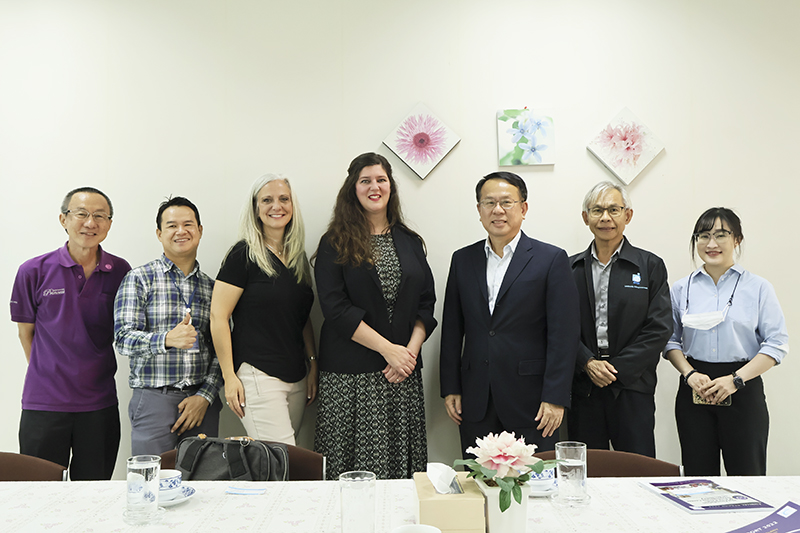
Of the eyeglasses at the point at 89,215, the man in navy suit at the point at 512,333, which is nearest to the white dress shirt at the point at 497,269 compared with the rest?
the man in navy suit at the point at 512,333

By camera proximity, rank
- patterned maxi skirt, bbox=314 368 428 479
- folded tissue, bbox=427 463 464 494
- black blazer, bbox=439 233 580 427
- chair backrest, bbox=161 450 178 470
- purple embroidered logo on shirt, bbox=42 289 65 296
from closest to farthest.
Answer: folded tissue, bbox=427 463 464 494
chair backrest, bbox=161 450 178 470
black blazer, bbox=439 233 580 427
patterned maxi skirt, bbox=314 368 428 479
purple embroidered logo on shirt, bbox=42 289 65 296

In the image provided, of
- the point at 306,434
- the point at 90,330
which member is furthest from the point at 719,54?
the point at 90,330

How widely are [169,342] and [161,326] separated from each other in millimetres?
144

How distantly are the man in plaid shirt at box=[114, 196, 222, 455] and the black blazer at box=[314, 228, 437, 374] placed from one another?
59 centimetres

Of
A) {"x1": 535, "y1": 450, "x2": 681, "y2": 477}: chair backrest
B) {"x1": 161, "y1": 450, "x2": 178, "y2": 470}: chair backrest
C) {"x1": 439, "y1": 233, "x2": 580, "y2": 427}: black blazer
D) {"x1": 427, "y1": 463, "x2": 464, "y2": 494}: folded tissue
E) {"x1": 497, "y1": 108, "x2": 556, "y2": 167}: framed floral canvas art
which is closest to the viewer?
{"x1": 427, "y1": 463, "x2": 464, "y2": 494}: folded tissue

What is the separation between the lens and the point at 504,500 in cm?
117

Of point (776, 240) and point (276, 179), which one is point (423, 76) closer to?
point (276, 179)

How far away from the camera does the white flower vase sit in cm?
121

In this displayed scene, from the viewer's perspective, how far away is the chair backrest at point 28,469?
1.82m

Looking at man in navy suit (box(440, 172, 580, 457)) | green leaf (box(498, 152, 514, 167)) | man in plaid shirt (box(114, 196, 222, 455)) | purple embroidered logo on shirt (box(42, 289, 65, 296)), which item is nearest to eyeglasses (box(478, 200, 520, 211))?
man in navy suit (box(440, 172, 580, 457))

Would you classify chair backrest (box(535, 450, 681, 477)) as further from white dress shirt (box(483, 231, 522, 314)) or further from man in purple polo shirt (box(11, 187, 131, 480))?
man in purple polo shirt (box(11, 187, 131, 480))

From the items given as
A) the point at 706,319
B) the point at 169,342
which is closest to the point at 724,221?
the point at 706,319

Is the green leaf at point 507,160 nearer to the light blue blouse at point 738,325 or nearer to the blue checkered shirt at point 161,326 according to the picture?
the light blue blouse at point 738,325

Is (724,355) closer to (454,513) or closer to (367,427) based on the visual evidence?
(367,427)
